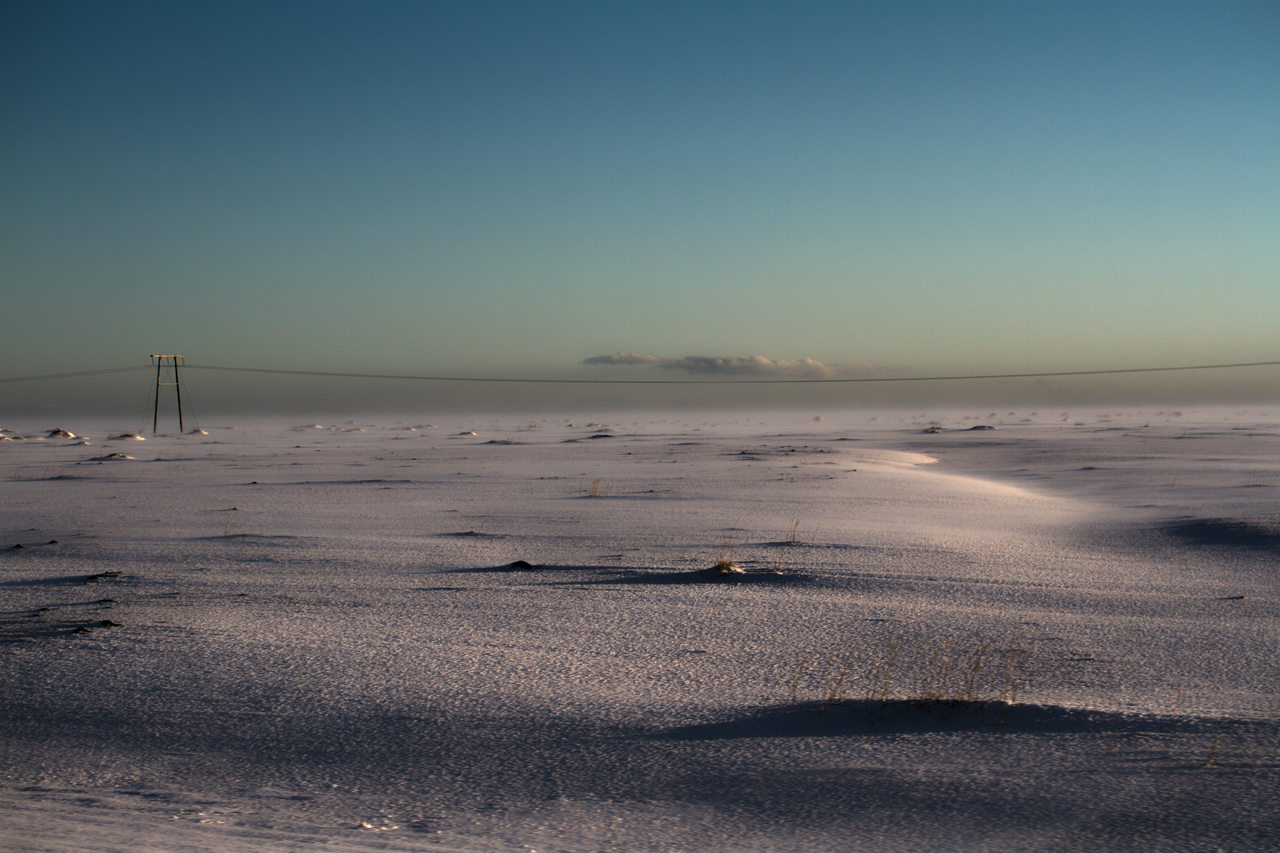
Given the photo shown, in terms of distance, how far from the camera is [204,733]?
3.46m

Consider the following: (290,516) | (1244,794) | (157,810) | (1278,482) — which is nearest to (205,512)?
(290,516)

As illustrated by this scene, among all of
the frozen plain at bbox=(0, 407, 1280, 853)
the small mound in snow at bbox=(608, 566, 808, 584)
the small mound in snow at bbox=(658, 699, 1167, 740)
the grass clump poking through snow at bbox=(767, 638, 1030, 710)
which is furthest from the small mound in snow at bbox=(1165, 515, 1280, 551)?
the small mound in snow at bbox=(658, 699, 1167, 740)

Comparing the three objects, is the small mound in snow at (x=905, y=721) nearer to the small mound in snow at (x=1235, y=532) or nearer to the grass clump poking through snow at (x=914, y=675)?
the grass clump poking through snow at (x=914, y=675)

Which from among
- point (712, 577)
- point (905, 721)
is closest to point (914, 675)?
point (905, 721)

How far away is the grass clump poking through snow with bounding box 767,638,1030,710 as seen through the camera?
3744mm

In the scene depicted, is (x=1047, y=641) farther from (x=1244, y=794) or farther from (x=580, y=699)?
(x=580, y=699)

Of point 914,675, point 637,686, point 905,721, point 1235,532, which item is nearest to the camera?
point 905,721

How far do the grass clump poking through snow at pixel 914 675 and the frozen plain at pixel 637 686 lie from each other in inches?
1.0

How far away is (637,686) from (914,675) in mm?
1340

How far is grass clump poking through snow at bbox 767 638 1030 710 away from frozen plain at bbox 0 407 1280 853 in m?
0.03

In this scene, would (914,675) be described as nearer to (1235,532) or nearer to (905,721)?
(905,721)

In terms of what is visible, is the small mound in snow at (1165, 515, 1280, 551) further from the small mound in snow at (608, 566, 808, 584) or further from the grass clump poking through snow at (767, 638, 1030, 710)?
the grass clump poking through snow at (767, 638, 1030, 710)

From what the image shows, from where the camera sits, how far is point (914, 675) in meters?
4.17

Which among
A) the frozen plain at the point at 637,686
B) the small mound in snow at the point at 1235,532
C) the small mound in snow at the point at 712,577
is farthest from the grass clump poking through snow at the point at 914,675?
the small mound in snow at the point at 1235,532
